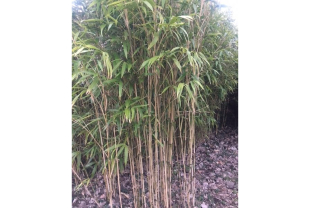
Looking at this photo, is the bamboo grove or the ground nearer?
the bamboo grove

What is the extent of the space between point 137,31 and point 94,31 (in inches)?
8.3

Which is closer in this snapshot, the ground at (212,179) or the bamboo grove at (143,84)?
the bamboo grove at (143,84)

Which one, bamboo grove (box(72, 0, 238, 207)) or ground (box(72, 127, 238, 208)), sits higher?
bamboo grove (box(72, 0, 238, 207))

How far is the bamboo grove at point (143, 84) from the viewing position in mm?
914

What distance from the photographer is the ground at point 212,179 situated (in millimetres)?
1258

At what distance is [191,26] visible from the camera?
1.02 meters

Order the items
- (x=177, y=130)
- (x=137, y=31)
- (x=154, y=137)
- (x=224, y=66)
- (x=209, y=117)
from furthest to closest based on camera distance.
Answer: (x=209, y=117) → (x=224, y=66) → (x=177, y=130) → (x=154, y=137) → (x=137, y=31)

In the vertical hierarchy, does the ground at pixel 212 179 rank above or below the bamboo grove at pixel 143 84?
below

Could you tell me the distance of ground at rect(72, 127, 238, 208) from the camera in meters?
1.26

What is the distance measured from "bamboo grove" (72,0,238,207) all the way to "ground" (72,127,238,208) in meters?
0.07

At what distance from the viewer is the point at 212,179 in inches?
57.9

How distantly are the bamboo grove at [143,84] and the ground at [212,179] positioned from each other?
0.07 meters

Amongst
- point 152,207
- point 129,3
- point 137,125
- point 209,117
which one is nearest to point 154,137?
point 137,125
